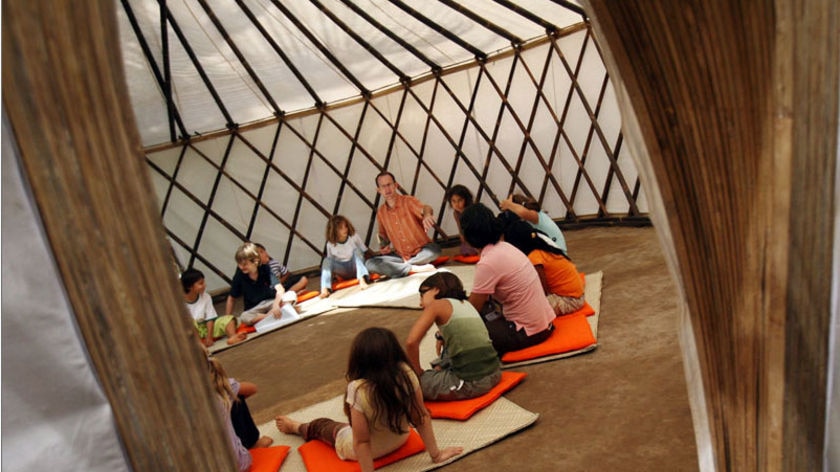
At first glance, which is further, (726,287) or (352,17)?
(352,17)

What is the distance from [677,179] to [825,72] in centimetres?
22

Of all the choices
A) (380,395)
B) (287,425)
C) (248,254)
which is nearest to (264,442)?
(287,425)

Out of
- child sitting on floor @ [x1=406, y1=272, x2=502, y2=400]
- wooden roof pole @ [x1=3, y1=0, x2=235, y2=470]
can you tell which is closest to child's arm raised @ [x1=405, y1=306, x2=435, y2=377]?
child sitting on floor @ [x1=406, y1=272, x2=502, y2=400]

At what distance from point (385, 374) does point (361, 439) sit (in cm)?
23

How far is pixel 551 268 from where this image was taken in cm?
314

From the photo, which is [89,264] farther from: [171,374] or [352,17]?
[352,17]

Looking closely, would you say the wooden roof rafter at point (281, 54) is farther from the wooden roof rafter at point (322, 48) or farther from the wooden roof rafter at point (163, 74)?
the wooden roof rafter at point (163, 74)

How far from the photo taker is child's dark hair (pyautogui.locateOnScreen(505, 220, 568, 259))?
3.15 meters

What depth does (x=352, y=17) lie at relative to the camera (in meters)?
4.59

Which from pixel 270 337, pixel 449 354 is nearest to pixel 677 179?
pixel 449 354

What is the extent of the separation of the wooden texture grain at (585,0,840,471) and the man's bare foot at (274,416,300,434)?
1935mm

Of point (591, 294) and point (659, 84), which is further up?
point (659, 84)

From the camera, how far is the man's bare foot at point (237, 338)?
4.25m

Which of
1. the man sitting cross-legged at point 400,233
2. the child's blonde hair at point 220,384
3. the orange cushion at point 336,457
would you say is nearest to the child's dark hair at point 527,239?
the orange cushion at point 336,457
